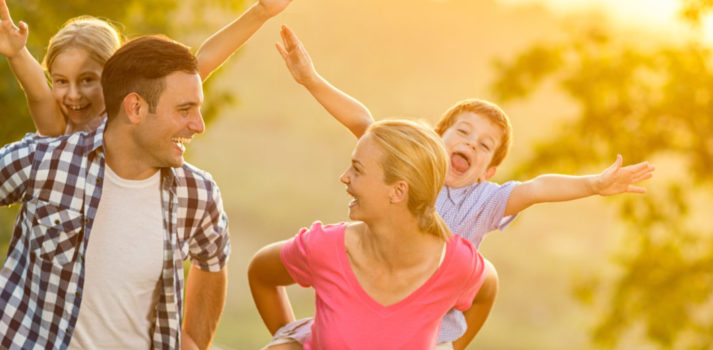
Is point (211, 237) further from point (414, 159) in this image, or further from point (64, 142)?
point (414, 159)

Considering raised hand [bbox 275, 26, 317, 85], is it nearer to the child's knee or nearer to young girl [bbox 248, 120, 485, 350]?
young girl [bbox 248, 120, 485, 350]

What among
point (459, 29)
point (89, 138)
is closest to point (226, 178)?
point (459, 29)

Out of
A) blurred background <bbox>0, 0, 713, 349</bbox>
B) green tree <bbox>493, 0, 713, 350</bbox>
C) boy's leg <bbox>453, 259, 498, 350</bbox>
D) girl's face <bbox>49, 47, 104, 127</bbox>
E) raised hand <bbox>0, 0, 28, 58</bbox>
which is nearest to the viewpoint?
raised hand <bbox>0, 0, 28, 58</bbox>

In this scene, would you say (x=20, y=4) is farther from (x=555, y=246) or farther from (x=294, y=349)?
(x=555, y=246)

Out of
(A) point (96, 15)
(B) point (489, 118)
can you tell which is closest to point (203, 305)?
(B) point (489, 118)

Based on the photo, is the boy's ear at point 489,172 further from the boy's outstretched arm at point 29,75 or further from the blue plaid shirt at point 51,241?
the boy's outstretched arm at point 29,75

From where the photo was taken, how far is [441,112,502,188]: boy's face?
3164 millimetres

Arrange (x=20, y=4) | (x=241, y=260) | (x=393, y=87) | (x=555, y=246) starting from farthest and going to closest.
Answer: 1. (x=241, y=260)
2. (x=555, y=246)
3. (x=393, y=87)
4. (x=20, y=4)

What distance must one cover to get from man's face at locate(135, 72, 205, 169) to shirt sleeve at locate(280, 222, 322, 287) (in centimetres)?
42

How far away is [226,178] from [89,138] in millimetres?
18066

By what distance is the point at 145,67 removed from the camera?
2754 millimetres

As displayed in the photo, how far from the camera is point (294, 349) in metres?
2.76

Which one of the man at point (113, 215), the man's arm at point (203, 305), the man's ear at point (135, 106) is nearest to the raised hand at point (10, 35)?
the man at point (113, 215)

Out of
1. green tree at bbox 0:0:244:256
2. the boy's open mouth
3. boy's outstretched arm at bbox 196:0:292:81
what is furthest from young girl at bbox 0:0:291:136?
green tree at bbox 0:0:244:256
